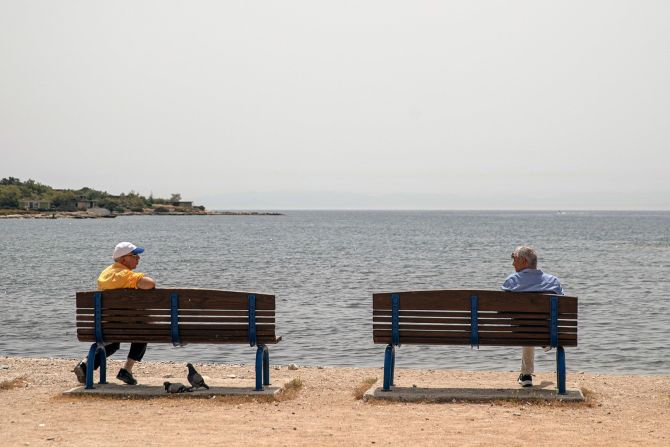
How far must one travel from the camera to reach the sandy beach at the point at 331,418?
7.82 m

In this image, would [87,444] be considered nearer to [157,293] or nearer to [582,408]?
[157,293]

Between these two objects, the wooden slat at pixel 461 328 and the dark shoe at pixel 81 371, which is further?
the dark shoe at pixel 81 371

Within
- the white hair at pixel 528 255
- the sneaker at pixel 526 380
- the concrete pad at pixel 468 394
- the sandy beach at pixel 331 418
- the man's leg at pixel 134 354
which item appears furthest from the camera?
the man's leg at pixel 134 354

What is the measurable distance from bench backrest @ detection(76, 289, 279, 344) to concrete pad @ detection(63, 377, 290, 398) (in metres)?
0.55

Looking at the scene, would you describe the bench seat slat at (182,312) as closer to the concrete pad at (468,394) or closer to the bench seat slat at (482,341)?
the bench seat slat at (482,341)

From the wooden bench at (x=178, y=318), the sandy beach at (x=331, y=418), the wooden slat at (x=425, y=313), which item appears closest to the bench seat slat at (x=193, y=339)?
the wooden bench at (x=178, y=318)

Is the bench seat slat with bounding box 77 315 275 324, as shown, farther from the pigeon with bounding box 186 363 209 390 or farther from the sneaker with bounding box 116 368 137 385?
the sneaker with bounding box 116 368 137 385

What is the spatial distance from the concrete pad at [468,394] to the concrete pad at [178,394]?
1.20 meters

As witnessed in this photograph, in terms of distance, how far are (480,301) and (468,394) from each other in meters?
1.01

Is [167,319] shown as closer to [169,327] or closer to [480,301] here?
[169,327]

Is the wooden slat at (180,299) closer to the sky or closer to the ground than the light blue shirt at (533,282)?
closer to the ground

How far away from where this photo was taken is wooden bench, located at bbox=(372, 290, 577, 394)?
9.67m

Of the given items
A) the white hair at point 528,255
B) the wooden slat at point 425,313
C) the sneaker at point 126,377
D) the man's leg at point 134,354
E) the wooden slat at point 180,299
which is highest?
the white hair at point 528,255

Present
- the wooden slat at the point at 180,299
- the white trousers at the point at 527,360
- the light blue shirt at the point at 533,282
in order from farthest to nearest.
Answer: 1. the white trousers at the point at 527,360
2. the light blue shirt at the point at 533,282
3. the wooden slat at the point at 180,299
